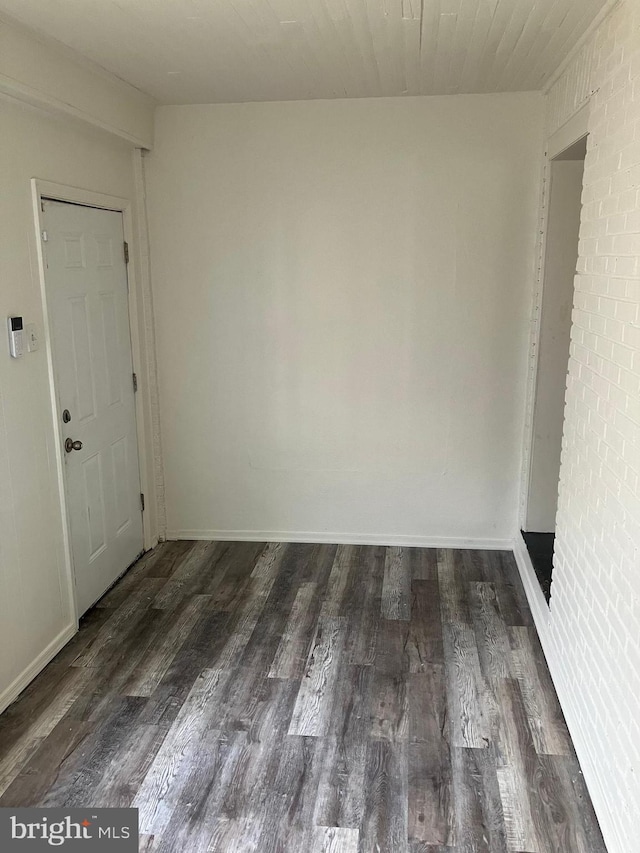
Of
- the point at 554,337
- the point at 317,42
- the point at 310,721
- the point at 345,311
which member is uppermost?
the point at 317,42

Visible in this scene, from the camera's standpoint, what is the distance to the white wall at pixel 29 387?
2639 millimetres

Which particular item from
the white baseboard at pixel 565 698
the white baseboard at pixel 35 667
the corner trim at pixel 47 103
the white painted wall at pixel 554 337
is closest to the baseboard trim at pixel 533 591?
the white baseboard at pixel 565 698

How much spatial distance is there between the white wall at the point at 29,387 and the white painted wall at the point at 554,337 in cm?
232

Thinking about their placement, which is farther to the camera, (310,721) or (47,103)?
(47,103)

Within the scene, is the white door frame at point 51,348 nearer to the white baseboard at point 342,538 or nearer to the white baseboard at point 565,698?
the white baseboard at point 342,538

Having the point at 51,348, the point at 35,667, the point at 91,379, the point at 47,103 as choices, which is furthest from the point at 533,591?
the point at 47,103

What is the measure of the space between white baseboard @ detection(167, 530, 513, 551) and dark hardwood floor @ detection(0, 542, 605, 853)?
0.34 m

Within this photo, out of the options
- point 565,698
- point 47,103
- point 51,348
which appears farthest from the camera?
point 51,348

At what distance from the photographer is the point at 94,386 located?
344cm

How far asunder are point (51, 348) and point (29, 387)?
246 mm

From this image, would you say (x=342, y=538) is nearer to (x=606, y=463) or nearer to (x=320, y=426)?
(x=320, y=426)

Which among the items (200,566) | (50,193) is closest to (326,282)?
(50,193)

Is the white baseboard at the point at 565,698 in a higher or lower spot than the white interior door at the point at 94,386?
lower

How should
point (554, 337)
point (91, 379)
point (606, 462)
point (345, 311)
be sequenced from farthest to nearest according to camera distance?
1. point (345, 311)
2. point (554, 337)
3. point (91, 379)
4. point (606, 462)
